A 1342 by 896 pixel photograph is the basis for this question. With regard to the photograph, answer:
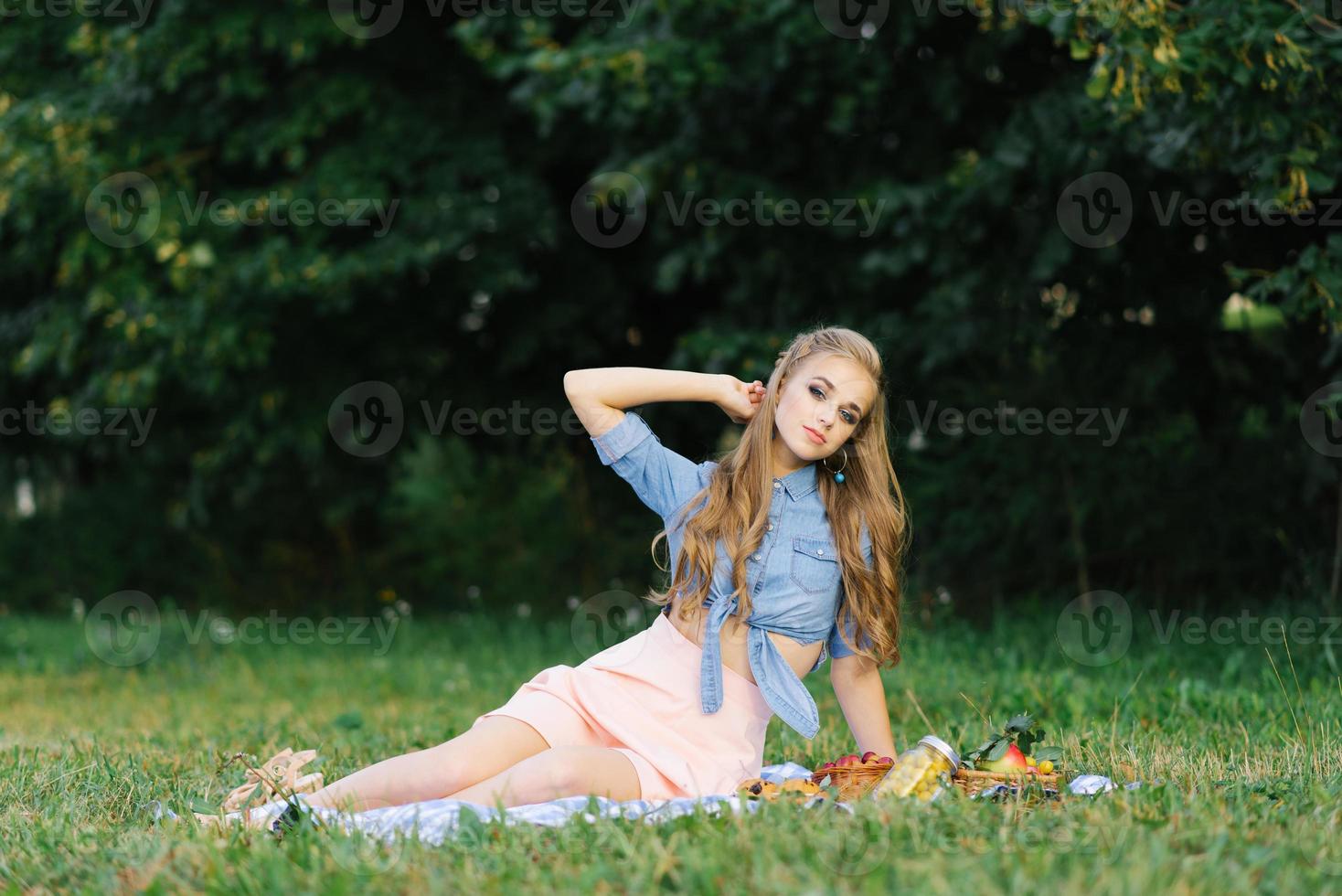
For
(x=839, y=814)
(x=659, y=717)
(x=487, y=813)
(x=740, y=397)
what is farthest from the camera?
(x=740, y=397)

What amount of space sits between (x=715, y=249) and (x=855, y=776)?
192 inches

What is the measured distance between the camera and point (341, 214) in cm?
859

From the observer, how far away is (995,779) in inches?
134

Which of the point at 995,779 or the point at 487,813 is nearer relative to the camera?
the point at 487,813

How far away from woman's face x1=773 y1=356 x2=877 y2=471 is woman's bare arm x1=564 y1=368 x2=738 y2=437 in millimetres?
169

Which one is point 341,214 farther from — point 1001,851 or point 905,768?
point 1001,851

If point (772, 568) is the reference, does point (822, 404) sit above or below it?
above

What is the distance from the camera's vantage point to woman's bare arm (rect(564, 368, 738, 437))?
11.8ft

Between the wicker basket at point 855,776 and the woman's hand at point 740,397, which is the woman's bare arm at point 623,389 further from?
the wicker basket at point 855,776

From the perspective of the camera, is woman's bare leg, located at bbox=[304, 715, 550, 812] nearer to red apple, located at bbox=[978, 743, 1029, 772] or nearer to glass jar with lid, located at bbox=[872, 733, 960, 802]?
glass jar with lid, located at bbox=[872, 733, 960, 802]

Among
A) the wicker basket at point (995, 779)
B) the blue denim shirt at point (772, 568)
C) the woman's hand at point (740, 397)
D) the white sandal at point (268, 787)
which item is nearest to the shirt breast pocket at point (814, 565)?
the blue denim shirt at point (772, 568)

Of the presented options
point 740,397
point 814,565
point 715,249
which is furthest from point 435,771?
point 715,249

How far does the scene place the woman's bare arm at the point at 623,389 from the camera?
11.8ft

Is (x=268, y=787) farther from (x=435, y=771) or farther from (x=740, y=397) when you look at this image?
(x=740, y=397)
